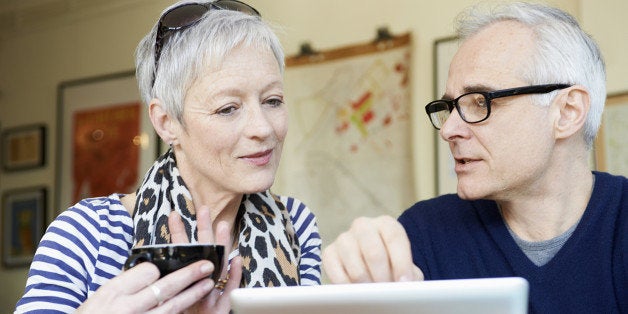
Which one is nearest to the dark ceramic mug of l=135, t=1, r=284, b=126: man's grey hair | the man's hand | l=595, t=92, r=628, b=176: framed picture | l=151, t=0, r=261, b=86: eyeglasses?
the man's hand

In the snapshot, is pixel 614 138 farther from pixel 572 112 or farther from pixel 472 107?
pixel 472 107

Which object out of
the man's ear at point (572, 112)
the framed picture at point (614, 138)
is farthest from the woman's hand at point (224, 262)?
the framed picture at point (614, 138)

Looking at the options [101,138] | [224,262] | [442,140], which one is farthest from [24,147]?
[224,262]

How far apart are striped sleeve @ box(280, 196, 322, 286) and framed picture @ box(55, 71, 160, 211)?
2525 millimetres

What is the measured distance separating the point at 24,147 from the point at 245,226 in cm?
353

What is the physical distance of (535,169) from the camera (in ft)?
5.20

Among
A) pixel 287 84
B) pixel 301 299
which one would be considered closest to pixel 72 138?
pixel 287 84

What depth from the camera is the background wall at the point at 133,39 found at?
3129 mm

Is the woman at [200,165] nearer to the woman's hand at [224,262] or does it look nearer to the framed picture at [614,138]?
the woman's hand at [224,262]

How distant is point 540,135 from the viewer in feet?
5.26

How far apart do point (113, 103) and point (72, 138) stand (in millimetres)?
385

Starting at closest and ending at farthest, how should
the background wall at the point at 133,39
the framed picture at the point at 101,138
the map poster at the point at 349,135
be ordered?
the background wall at the point at 133,39 < the map poster at the point at 349,135 < the framed picture at the point at 101,138

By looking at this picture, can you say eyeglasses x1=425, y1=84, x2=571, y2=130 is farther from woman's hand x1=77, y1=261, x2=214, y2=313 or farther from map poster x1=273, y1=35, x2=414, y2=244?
map poster x1=273, y1=35, x2=414, y2=244

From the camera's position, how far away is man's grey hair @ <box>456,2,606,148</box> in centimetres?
161
